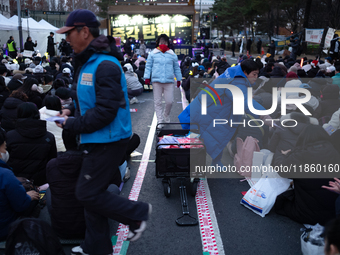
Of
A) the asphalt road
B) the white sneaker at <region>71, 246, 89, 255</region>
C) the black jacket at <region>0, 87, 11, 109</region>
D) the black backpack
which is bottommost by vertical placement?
the asphalt road

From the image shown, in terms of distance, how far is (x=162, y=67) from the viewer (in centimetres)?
786

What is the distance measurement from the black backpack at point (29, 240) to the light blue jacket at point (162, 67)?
5.56 meters

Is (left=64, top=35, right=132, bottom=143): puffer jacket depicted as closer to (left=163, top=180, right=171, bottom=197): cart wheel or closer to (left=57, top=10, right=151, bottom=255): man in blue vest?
(left=57, top=10, right=151, bottom=255): man in blue vest

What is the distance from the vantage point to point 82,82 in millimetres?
2686

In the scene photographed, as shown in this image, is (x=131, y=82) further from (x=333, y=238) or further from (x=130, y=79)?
(x=333, y=238)

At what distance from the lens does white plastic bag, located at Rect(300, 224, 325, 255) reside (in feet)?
9.95

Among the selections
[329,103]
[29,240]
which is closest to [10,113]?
[29,240]

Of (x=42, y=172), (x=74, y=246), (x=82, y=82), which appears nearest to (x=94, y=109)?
(x=82, y=82)

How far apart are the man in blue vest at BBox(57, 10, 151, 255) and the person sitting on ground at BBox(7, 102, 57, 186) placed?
5.62ft

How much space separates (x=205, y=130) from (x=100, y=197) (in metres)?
2.75

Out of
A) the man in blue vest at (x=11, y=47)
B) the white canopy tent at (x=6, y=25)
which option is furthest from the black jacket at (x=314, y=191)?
the white canopy tent at (x=6, y=25)

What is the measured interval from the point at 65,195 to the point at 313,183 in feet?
8.59

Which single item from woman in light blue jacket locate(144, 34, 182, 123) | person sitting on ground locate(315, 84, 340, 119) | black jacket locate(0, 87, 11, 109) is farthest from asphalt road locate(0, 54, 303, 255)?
black jacket locate(0, 87, 11, 109)

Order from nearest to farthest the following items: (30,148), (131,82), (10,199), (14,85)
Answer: (10,199) < (30,148) < (14,85) < (131,82)
